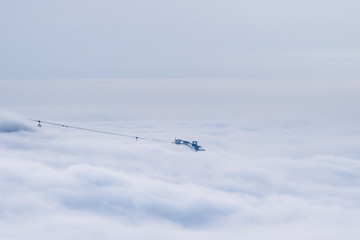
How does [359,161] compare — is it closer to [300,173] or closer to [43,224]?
[300,173]

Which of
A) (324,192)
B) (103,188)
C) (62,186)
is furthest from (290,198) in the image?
(62,186)

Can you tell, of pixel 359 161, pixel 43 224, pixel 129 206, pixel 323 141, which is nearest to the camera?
pixel 43 224

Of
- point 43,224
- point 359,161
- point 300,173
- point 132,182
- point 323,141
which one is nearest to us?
point 43,224

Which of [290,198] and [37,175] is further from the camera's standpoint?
[290,198]

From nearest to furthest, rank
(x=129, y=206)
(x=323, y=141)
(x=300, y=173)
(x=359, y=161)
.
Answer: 1. (x=129, y=206)
2. (x=300, y=173)
3. (x=359, y=161)
4. (x=323, y=141)

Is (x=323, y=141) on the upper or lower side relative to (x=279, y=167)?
upper

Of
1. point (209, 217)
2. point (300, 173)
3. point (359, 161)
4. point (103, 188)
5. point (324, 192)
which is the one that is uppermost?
point (359, 161)

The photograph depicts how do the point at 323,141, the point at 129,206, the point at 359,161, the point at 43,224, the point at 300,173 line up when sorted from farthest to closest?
the point at 323,141 < the point at 359,161 < the point at 300,173 < the point at 129,206 < the point at 43,224

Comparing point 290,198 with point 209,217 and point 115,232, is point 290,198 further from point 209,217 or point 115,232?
point 115,232

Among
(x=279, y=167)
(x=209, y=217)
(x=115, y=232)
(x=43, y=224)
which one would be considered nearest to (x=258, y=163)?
(x=279, y=167)
